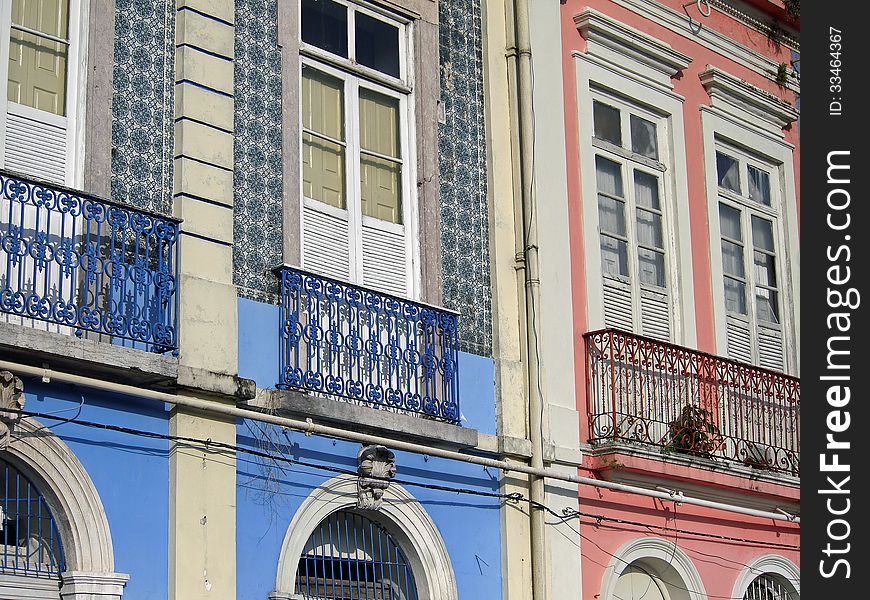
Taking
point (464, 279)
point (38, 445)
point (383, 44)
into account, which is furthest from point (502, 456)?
point (38, 445)

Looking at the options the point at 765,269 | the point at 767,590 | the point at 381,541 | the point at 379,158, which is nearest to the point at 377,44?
the point at 379,158

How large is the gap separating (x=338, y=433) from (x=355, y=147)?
228cm

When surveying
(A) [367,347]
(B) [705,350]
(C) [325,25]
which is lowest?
(A) [367,347]

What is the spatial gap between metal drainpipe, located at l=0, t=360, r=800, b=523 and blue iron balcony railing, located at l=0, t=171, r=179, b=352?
31 centimetres

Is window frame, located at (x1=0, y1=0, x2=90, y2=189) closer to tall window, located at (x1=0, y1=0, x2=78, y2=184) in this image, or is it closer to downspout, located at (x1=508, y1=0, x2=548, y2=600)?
tall window, located at (x1=0, y1=0, x2=78, y2=184)

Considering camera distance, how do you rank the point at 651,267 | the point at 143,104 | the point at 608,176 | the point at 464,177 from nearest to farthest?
the point at 143,104, the point at 464,177, the point at 608,176, the point at 651,267

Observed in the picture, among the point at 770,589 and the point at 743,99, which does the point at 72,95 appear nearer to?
the point at 743,99

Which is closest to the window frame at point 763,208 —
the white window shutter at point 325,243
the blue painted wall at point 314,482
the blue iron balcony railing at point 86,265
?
the blue painted wall at point 314,482

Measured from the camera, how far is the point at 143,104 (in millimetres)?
9969

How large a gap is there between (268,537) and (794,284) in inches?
273

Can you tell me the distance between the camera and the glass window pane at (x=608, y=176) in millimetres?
13406

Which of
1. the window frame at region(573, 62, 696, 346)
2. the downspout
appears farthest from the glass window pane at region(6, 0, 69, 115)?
the window frame at region(573, 62, 696, 346)

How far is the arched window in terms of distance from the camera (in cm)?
1367

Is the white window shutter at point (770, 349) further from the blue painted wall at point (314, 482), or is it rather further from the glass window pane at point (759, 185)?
the blue painted wall at point (314, 482)
